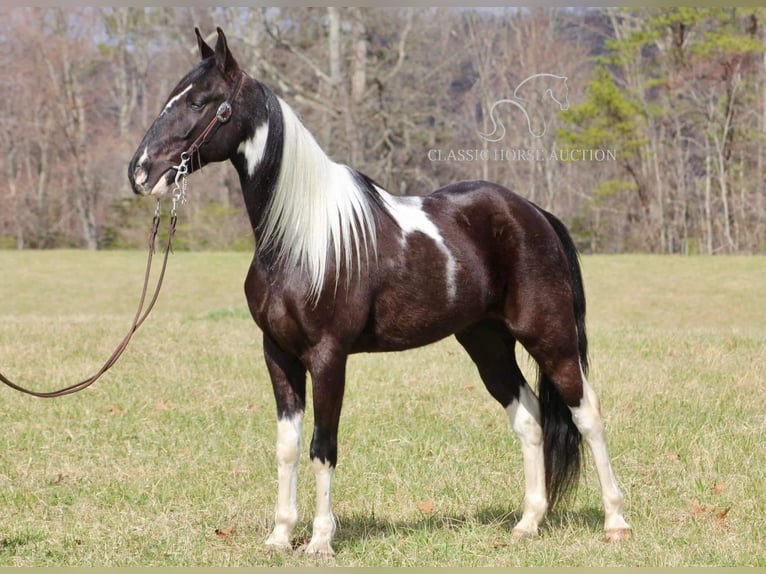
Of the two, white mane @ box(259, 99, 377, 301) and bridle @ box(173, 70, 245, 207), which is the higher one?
bridle @ box(173, 70, 245, 207)

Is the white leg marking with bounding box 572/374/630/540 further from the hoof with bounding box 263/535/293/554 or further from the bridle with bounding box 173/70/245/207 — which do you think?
the bridle with bounding box 173/70/245/207

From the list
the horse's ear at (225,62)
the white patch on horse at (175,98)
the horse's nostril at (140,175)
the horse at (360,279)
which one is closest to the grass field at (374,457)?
the horse at (360,279)

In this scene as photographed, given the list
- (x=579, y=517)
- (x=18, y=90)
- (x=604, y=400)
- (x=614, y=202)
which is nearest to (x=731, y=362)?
(x=604, y=400)

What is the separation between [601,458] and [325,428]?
1447mm

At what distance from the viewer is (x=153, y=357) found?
914 centimetres

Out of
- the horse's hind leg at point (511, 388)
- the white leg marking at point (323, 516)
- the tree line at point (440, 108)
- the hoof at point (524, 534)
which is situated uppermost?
the tree line at point (440, 108)

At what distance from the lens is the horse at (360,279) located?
4.00m

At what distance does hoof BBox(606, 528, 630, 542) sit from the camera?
174 inches

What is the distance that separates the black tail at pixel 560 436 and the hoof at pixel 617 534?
0.33 m

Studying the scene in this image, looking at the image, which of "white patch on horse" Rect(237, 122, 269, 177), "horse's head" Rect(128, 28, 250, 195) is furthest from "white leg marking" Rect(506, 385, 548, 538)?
"horse's head" Rect(128, 28, 250, 195)

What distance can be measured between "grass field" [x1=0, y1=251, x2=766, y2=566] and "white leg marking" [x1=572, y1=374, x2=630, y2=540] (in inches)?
4.7

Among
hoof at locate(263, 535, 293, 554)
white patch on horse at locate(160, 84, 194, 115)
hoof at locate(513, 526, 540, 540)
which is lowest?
hoof at locate(513, 526, 540, 540)

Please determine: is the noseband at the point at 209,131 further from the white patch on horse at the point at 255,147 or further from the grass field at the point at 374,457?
the grass field at the point at 374,457

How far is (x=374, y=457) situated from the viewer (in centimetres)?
582
